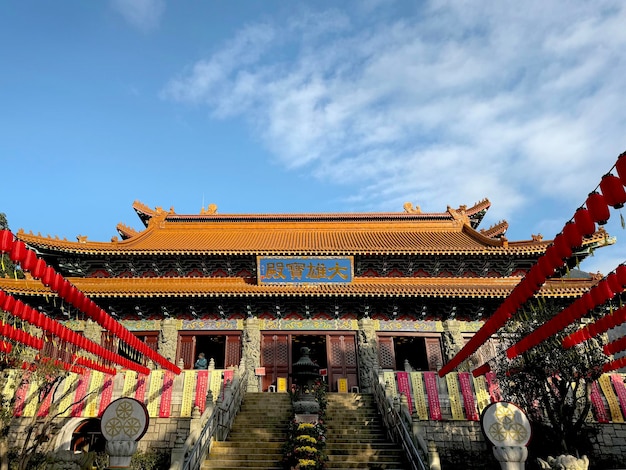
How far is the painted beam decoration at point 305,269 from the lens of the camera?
1617cm

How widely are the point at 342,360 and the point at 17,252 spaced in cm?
1103

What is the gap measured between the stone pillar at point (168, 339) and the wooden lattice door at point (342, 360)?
531 cm

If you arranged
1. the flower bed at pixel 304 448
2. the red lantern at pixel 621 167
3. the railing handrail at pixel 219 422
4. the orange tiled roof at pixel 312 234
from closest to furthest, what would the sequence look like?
the red lantern at pixel 621 167
the railing handrail at pixel 219 422
the flower bed at pixel 304 448
the orange tiled roof at pixel 312 234

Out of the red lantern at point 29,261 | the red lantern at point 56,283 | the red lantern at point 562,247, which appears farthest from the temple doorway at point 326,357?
the red lantern at point 562,247

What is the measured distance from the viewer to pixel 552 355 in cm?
998

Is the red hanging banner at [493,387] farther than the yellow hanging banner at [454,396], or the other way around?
the red hanging banner at [493,387]

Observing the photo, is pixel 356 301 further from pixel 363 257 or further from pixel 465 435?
pixel 465 435

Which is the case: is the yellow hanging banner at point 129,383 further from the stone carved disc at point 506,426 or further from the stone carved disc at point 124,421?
the stone carved disc at point 506,426

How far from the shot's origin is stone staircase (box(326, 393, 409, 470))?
30.6 feet

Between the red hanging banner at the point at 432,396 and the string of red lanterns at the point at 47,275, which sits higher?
the string of red lanterns at the point at 47,275

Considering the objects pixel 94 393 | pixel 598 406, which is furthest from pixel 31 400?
pixel 598 406

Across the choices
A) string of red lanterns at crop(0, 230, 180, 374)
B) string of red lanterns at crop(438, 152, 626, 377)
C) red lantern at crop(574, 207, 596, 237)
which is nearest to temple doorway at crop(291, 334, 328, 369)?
string of red lanterns at crop(438, 152, 626, 377)

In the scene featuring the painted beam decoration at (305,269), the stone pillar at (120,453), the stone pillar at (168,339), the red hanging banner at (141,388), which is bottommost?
the stone pillar at (120,453)

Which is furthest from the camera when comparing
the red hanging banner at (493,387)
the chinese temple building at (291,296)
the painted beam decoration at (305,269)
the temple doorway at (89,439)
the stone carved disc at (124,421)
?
the painted beam decoration at (305,269)
